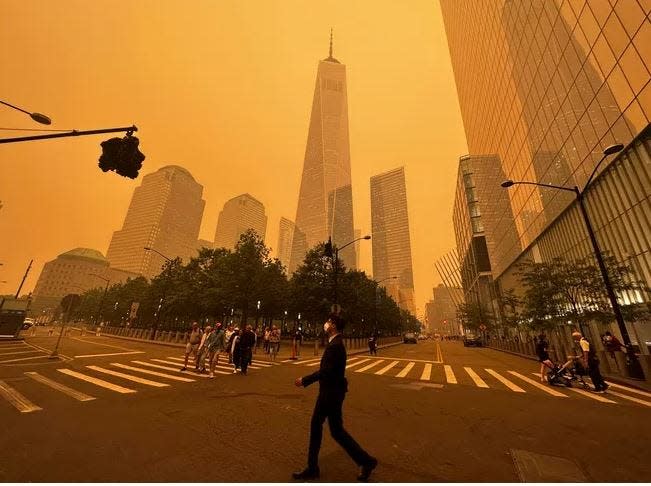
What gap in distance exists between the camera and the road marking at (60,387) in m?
7.37

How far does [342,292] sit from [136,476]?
118ft

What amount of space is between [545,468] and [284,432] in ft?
13.4

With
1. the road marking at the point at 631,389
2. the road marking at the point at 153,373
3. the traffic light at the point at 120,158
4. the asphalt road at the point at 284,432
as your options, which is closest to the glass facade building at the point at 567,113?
the road marking at the point at 631,389

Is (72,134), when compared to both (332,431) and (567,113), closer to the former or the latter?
(332,431)

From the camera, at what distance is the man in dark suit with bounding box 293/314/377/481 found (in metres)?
3.55

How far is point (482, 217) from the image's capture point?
202 feet

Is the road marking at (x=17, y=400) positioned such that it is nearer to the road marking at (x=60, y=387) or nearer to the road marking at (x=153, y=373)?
the road marking at (x=60, y=387)

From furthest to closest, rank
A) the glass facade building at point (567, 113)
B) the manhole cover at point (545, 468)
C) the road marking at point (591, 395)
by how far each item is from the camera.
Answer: the glass facade building at point (567, 113) → the road marking at point (591, 395) → the manhole cover at point (545, 468)

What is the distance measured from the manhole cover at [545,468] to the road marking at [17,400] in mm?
9235

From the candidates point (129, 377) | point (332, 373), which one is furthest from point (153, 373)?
point (332, 373)

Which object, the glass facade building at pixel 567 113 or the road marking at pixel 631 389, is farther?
the glass facade building at pixel 567 113

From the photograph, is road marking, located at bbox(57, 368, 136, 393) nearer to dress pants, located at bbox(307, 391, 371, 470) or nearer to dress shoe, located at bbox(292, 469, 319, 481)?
dress shoe, located at bbox(292, 469, 319, 481)

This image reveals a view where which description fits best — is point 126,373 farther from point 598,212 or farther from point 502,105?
point 502,105

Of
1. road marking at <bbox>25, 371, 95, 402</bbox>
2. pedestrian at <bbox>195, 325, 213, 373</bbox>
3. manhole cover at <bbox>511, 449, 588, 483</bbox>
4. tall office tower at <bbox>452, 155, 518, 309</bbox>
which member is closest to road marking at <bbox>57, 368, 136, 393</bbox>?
road marking at <bbox>25, 371, 95, 402</bbox>
